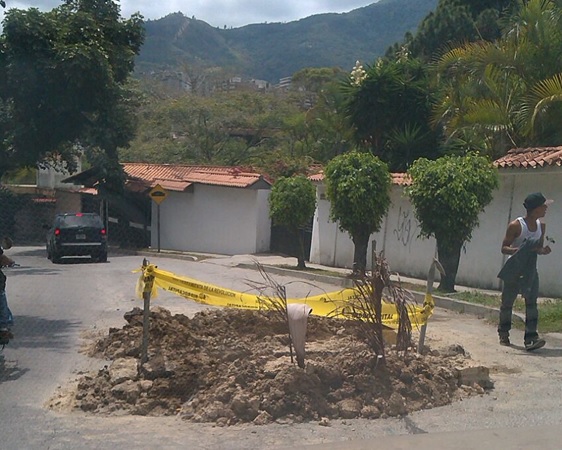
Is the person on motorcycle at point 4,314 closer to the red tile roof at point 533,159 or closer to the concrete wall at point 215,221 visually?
the red tile roof at point 533,159

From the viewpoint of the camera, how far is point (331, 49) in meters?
136

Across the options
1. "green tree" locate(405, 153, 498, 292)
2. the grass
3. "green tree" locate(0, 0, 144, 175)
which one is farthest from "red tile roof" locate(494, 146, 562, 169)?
"green tree" locate(0, 0, 144, 175)

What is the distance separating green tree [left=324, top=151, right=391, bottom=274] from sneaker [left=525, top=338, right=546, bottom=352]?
30.9 ft

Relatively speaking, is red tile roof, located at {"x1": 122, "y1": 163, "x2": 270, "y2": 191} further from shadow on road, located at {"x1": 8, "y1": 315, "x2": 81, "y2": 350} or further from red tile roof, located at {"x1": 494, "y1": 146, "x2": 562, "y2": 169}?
shadow on road, located at {"x1": 8, "y1": 315, "x2": 81, "y2": 350}

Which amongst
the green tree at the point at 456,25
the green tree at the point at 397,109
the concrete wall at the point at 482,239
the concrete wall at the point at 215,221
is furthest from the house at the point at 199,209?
the green tree at the point at 456,25

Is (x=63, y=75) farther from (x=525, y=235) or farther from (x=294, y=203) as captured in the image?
(x=525, y=235)

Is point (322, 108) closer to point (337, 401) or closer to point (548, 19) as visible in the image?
point (548, 19)

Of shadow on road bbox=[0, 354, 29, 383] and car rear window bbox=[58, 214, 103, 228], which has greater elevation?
shadow on road bbox=[0, 354, 29, 383]

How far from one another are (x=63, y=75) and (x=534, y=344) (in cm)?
1182

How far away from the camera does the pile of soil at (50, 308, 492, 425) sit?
22.1 feet

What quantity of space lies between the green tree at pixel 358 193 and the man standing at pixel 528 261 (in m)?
9.00

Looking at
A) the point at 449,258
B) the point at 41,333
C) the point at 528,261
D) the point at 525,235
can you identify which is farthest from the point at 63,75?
the point at 528,261

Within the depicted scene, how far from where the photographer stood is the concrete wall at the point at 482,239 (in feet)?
50.9

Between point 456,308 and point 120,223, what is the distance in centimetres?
2360
